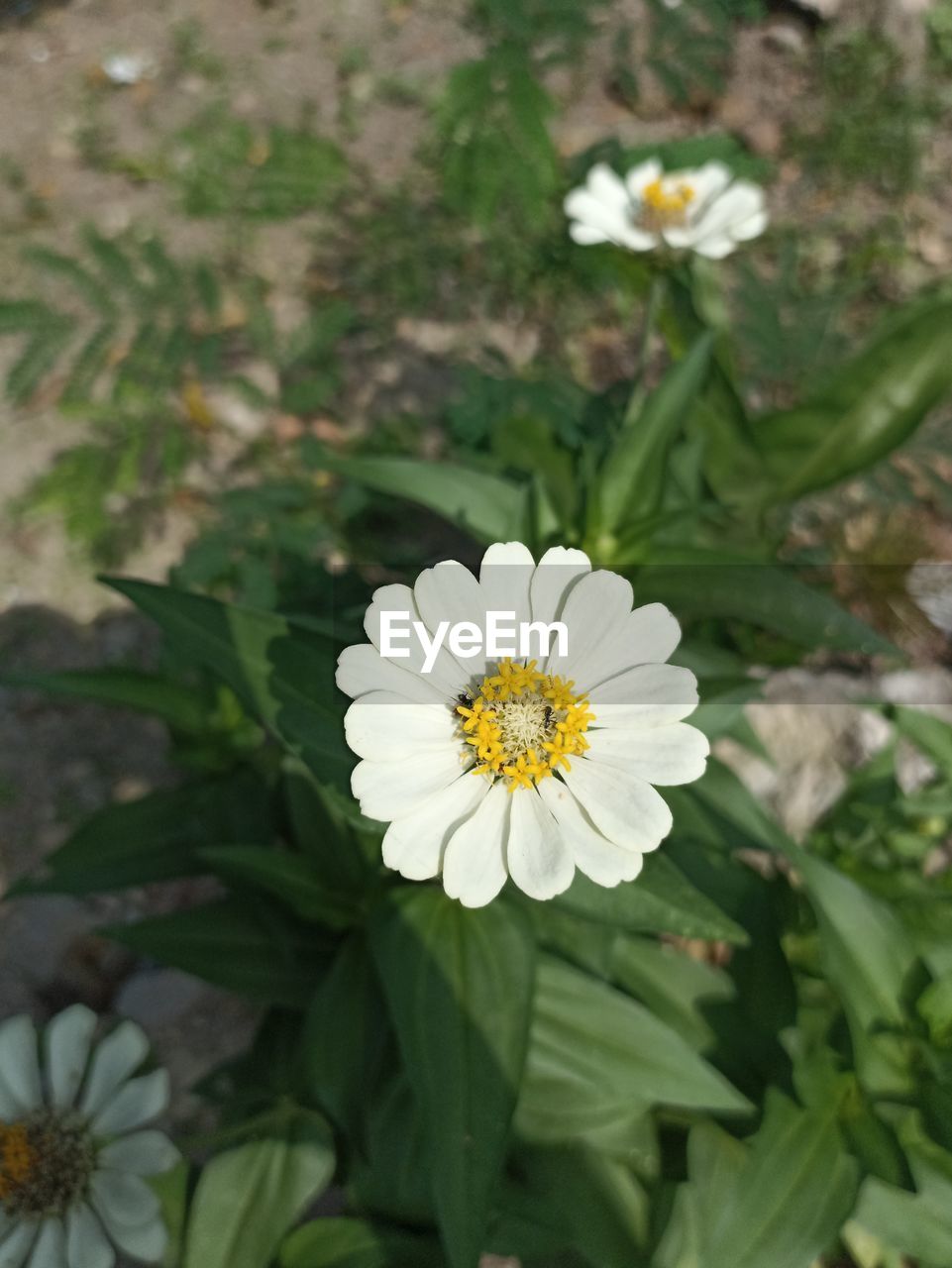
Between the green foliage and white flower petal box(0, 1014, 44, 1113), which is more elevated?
the green foliage

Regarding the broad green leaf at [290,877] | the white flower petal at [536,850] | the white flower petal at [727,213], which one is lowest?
the broad green leaf at [290,877]

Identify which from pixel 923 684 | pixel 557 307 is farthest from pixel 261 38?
pixel 923 684

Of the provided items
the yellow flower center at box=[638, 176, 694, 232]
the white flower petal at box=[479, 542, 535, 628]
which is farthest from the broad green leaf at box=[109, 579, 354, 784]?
the yellow flower center at box=[638, 176, 694, 232]

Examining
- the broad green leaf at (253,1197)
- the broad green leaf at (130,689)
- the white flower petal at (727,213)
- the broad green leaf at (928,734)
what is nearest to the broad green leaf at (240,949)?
the broad green leaf at (253,1197)

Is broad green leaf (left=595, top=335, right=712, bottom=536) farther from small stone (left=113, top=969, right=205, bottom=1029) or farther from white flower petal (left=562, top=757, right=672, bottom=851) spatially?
small stone (left=113, top=969, right=205, bottom=1029)

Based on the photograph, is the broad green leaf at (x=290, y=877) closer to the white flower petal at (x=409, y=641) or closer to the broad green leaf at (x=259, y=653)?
the broad green leaf at (x=259, y=653)

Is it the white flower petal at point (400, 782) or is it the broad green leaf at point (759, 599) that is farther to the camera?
the broad green leaf at point (759, 599)

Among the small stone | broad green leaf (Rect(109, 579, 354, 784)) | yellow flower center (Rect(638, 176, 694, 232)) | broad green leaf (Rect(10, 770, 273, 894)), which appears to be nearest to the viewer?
broad green leaf (Rect(109, 579, 354, 784))
